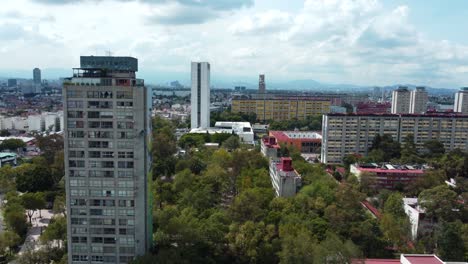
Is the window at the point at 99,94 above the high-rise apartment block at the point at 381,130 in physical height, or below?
above

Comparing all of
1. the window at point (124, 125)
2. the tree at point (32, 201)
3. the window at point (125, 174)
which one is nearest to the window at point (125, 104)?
the window at point (124, 125)

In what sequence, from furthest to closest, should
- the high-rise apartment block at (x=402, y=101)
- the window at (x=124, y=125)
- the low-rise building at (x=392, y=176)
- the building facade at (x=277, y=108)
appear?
the high-rise apartment block at (x=402, y=101)
the building facade at (x=277, y=108)
the low-rise building at (x=392, y=176)
the window at (x=124, y=125)

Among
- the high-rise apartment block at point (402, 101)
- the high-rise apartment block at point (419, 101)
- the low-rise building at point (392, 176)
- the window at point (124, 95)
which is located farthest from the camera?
the high-rise apartment block at point (402, 101)

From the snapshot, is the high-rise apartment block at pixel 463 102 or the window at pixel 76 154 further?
the high-rise apartment block at pixel 463 102

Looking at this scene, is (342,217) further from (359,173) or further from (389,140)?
(389,140)

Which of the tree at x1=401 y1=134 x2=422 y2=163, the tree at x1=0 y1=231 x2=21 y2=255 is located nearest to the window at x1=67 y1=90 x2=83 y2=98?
the tree at x1=0 y1=231 x2=21 y2=255

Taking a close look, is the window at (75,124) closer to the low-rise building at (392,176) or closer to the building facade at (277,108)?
the low-rise building at (392,176)

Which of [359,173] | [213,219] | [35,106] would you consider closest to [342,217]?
[213,219]

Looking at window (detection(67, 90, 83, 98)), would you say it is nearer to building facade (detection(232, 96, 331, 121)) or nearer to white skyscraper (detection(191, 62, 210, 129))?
white skyscraper (detection(191, 62, 210, 129))

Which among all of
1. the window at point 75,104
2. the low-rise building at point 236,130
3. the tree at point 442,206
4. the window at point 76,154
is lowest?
the tree at point 442,206
